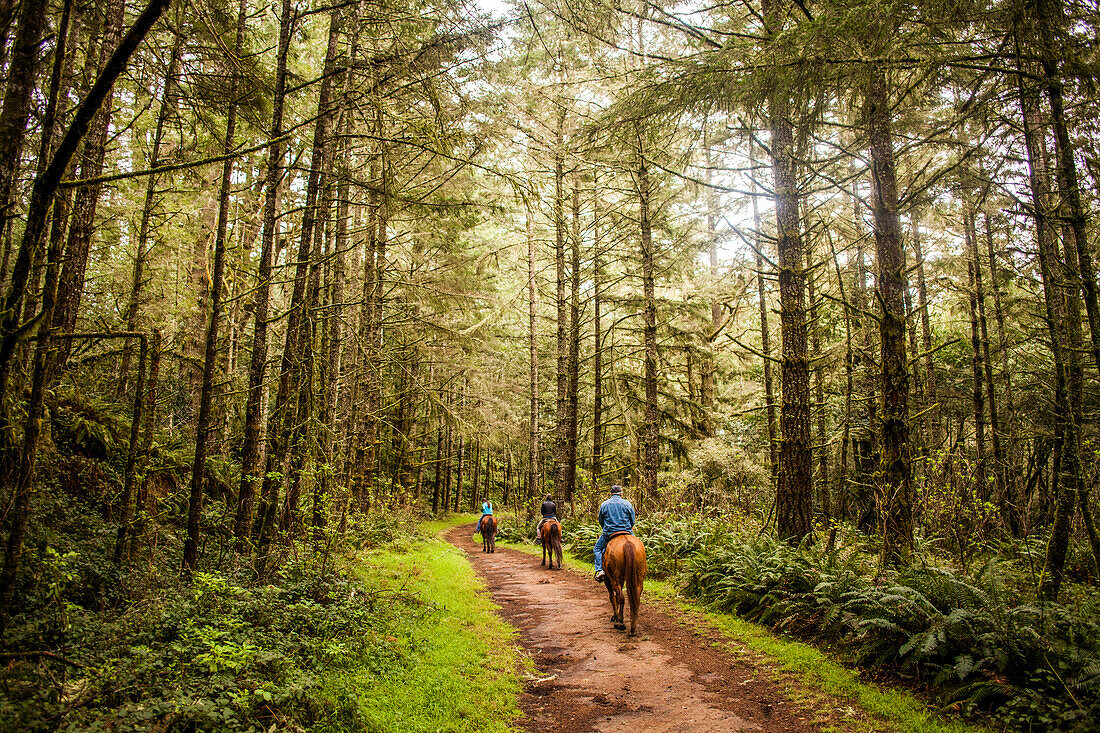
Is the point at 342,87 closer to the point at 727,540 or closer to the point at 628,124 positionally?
the point at 628,124

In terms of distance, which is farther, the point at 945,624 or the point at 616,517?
the point at 616,517

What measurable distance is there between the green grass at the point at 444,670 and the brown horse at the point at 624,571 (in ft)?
5.27

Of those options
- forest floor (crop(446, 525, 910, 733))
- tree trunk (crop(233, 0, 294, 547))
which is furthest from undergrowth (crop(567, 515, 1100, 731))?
tree trunk (crop(233, 0, 294, 547))

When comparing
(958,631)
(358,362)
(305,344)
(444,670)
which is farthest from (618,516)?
(358,362)

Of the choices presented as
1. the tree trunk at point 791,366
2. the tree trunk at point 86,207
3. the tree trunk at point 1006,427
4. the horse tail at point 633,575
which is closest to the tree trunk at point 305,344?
the tree trunk at point 86,207

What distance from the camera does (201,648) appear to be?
4.14 metres

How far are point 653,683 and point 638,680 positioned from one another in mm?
179

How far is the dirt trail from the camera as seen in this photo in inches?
185

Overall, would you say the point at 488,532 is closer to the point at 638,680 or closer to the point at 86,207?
the point at 638,680

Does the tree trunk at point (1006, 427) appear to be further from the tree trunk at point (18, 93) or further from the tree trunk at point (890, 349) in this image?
the tree trunk at point (18, 93)

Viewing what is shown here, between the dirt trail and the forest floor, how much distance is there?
1cm

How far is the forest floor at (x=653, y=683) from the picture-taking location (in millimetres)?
4668

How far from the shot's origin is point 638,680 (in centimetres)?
564

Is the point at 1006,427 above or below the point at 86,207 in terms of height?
below
